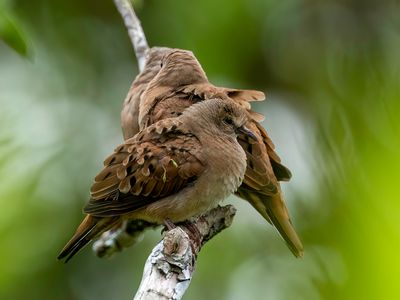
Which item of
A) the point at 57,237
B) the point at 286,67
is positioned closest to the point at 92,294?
the point at 57,237

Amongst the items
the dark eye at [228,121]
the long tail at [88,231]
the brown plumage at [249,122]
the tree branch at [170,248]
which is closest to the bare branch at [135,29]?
the tree branch at [170,248]

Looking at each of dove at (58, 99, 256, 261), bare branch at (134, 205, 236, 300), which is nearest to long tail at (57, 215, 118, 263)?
dove at (58, 99, 256, 261)

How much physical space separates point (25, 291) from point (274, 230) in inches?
54.4

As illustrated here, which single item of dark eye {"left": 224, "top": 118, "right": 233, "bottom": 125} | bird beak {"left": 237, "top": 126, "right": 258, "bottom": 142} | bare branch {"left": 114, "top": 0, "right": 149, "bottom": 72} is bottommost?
bird beak {"left": 237, "top": 126, "right": 258, "bottom": 142}

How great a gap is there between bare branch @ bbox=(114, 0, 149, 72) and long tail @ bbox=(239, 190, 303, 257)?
119 centimetres

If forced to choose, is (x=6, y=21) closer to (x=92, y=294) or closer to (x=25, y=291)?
(x=25, y=291)

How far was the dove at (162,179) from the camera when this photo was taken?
3387 millimetres

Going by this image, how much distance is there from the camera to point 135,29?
4.63 meters

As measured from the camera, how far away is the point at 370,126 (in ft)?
7.57

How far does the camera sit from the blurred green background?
2.15 metres

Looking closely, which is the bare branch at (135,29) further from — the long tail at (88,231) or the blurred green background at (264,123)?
the long tail at (88,231)

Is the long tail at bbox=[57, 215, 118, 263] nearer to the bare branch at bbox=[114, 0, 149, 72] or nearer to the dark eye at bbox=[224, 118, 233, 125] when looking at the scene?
the dark eye at bbox=[224, 118, 233, 125]

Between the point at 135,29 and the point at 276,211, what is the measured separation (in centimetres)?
139

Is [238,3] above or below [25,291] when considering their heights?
above
